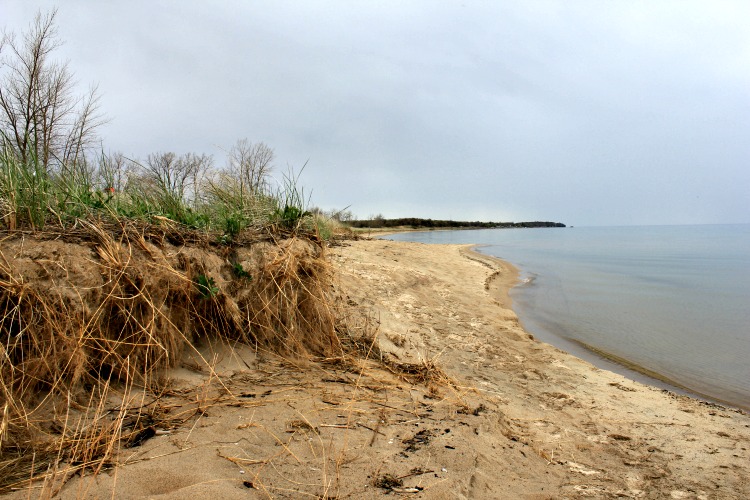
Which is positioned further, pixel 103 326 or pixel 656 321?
pixel 656 321

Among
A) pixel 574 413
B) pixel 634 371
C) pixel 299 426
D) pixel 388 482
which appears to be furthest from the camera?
pixel 634 371

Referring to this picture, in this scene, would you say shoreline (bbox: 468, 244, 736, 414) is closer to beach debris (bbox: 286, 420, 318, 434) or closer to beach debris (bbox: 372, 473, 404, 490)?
beach debris (bbox: 372, 473, 404, 490)

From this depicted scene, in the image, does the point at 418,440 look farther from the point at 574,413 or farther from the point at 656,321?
the point at 656,321

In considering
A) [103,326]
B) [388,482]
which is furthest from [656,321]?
[103,326]

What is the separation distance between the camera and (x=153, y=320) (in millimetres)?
2799

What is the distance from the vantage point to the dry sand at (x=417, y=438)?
76.6 inches

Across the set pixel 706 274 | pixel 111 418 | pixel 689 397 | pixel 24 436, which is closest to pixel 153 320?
pixel 111 418

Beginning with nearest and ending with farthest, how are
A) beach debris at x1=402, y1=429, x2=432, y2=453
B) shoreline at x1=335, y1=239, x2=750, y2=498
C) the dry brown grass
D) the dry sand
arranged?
the dry sand → the dry brown grass → beach debris at x1=402, y1=429, x2=432, y2=453 → shoreline at x1=335, y1=239, x2=750, y2=498

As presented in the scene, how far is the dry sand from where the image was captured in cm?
195

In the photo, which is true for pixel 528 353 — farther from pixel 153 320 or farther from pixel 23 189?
pixel 23 189

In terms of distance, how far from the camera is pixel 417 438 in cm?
245

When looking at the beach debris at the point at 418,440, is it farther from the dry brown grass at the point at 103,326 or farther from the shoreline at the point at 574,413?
the dry brown grass at the point at 103,326

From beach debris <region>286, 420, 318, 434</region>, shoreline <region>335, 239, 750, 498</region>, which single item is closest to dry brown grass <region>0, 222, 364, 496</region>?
beach debris <region>286, 420, 318, 434</region>

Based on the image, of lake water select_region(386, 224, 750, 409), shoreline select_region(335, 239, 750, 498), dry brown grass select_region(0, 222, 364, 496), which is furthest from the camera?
lake water select_region(386, 224, 750, 409)
